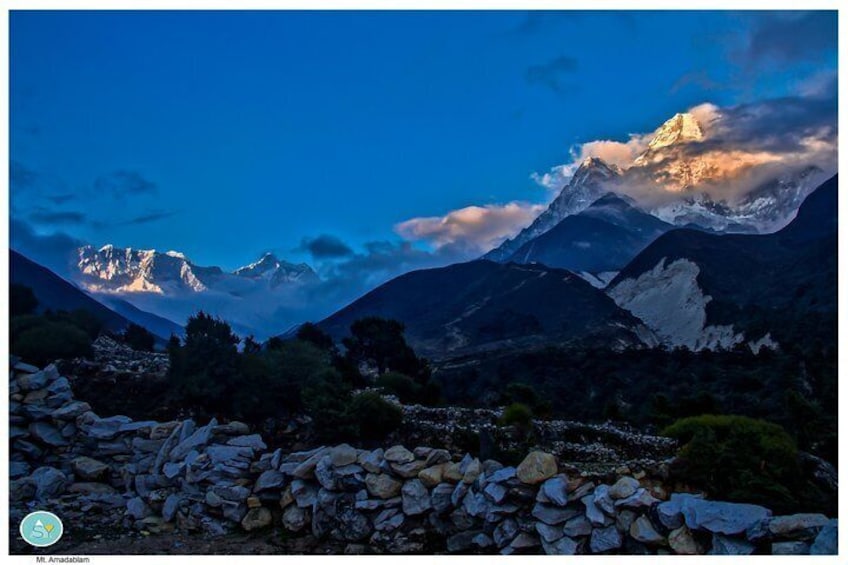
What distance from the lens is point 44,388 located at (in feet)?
48.9

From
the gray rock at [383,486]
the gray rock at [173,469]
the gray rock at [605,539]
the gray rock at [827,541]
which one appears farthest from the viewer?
the gray rock at [173,469]

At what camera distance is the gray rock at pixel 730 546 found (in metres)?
7.70

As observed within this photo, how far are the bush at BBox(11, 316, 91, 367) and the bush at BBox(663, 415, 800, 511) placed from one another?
1527cm

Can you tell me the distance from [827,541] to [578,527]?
273cm

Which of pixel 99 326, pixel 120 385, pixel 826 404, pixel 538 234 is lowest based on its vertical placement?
pixel 826 404

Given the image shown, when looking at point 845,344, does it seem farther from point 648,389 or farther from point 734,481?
point 648,389

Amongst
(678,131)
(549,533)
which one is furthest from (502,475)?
(678,131)

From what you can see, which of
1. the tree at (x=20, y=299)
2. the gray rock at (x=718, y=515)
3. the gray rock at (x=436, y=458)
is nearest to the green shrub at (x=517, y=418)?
the gray rock at (x=436, y=458)

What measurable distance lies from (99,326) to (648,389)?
23.2 metres

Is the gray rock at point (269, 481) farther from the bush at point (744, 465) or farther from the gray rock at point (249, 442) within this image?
the bush at point (744, 465)

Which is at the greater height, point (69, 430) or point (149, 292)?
point (149, 292)

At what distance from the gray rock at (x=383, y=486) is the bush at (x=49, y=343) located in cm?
1151

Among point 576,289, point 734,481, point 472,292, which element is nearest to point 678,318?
point 576,289

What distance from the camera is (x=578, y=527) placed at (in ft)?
28.9
